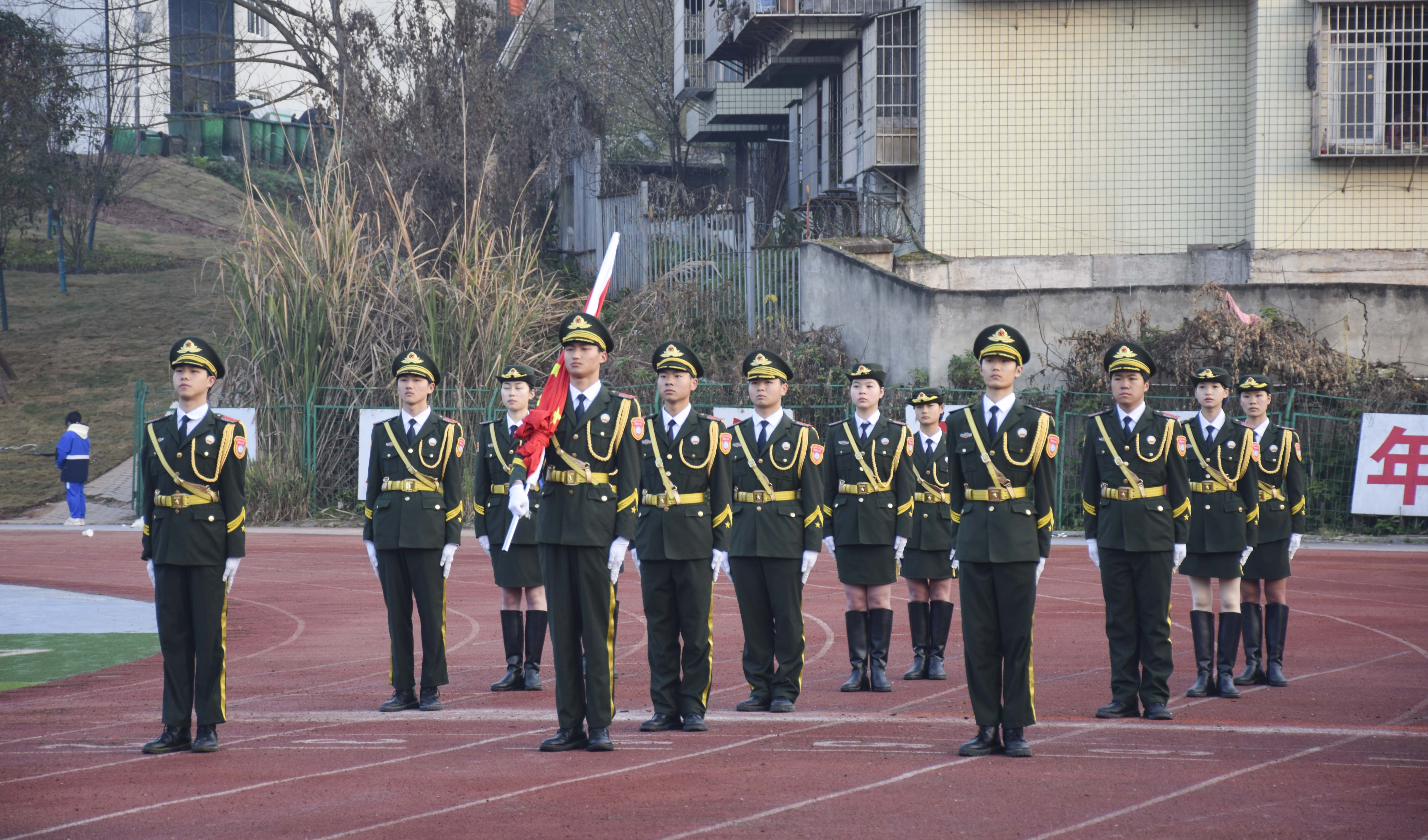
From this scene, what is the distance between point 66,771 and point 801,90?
27925 mm

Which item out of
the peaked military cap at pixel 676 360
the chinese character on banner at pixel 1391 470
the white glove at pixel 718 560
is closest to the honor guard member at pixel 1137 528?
the white glove at pixel 718 560

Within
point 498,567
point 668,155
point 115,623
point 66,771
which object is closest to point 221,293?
point 115,623

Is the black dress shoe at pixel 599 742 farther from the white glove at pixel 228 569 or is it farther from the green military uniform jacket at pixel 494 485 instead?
the green military uniform jacket at pixel 494 485

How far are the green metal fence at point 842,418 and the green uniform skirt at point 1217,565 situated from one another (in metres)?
9.64

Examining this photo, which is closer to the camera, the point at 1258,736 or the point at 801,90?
the point at 1258,736

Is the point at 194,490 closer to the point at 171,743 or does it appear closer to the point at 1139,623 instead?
the point at 171,743

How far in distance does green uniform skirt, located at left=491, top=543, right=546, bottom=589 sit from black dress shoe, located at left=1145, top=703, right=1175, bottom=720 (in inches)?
156

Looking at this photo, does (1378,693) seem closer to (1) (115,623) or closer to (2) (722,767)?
(2) (722,767)

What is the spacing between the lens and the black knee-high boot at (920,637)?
9469mm

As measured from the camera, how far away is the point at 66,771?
6.63m

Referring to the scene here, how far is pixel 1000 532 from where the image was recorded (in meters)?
6.95

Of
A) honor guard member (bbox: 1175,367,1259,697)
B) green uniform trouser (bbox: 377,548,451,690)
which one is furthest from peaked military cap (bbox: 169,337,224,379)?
honor guard member (bbox: 1175,367,1259,697)

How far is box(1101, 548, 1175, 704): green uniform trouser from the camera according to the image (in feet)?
25.8

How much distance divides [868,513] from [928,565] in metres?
0.73
